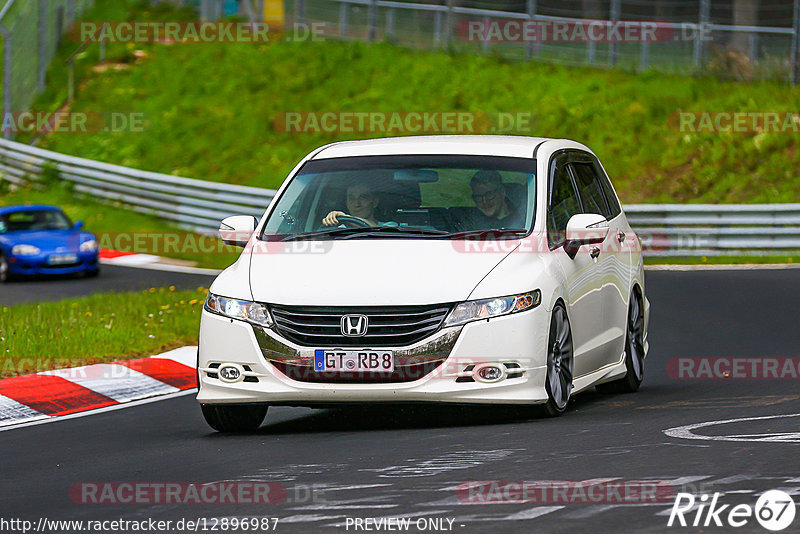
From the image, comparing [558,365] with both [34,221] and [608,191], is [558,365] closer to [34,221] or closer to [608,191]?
[608,191]

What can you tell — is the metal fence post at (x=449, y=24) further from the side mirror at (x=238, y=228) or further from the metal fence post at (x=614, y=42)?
the side mirror at (x=238, y=228)

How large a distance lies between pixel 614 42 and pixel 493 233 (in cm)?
2630

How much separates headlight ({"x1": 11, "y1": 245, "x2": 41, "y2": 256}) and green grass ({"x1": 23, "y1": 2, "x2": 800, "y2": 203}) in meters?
9.41

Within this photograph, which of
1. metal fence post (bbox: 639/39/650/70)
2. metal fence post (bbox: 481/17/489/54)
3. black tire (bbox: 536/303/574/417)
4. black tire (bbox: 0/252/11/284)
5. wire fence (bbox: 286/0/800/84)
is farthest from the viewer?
metal fence post (bbox: 481/17/489/54)

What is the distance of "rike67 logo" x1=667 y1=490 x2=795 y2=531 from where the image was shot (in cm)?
577

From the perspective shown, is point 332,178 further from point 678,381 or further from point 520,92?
point 520,92

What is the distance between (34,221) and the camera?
2616cm

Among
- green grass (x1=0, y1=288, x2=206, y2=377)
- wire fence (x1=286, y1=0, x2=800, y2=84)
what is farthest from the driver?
wire fence (x1=286, y1=0, x2=800, y2=84)

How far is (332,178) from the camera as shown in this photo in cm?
1014

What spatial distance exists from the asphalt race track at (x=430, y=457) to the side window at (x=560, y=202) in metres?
1.14

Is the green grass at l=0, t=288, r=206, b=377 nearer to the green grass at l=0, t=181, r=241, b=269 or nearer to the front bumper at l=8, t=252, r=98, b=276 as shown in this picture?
the front bumper at l=8, t=252, r=98, b=276

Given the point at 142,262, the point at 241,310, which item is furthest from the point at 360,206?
the point at 142,262

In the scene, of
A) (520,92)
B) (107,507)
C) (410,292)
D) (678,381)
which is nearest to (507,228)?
(410,292)

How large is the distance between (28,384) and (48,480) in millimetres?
3797
